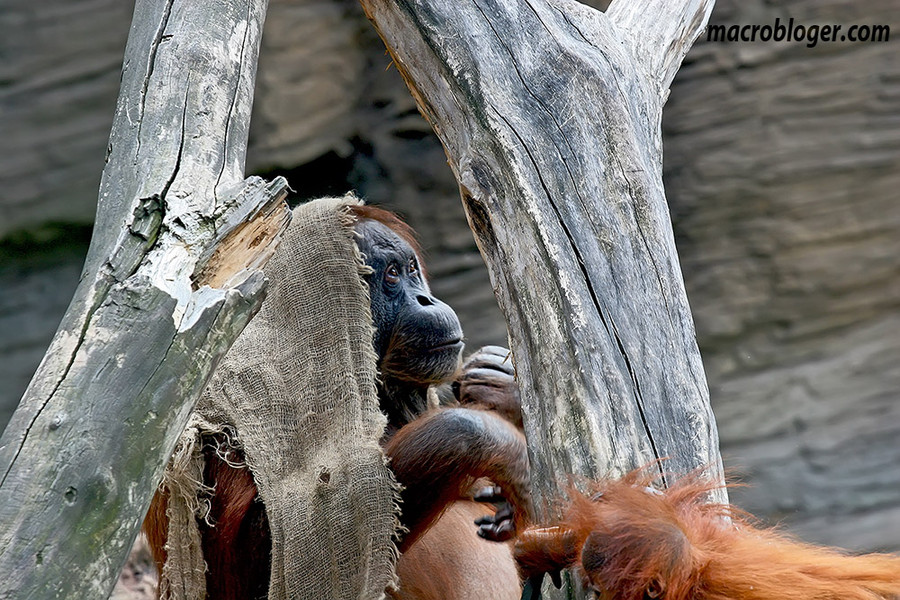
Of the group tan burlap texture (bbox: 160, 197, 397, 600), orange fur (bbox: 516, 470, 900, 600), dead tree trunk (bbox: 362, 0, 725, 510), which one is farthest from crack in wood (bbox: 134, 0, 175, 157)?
orange fur (bbox: 516, 470, 900, 600)

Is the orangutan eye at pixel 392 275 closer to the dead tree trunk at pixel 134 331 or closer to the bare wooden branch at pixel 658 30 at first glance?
the bare wooden branch at pixel 658 30

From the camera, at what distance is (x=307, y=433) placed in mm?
2396

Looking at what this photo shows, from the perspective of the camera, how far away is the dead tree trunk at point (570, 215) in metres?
1.84

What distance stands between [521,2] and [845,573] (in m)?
1.39

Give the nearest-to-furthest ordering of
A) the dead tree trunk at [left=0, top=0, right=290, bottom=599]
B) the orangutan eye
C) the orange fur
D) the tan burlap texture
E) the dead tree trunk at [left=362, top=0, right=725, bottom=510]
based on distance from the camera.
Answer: the dead tree trunk at [left=0, top=0, right=290, bottom=599] < the orange fur < the dead tree trunk at [left=362, top=0, right=725, bottom=510] < the tan burlap texture < the orangutan eye

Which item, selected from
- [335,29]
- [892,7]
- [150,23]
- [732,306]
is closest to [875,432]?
[732,306]

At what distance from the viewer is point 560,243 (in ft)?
6.35

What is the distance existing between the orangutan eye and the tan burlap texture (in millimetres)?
268

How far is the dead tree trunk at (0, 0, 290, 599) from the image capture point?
1.15 m

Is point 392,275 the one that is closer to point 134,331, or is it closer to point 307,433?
point 307,433

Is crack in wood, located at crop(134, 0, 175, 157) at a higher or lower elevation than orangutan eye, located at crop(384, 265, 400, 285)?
higher

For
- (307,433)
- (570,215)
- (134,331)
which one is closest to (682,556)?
(570,215)

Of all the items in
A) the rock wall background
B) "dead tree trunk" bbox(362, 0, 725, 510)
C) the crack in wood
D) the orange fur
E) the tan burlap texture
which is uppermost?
the crack in wood

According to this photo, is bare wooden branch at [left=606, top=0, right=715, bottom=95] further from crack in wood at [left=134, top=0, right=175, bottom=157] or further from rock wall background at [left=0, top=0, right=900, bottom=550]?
rock wall background at [left=0, top=0, right=900, bottom=550]
